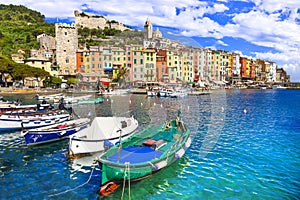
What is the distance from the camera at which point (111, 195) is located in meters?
11.1

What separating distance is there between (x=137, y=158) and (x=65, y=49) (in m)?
88.5

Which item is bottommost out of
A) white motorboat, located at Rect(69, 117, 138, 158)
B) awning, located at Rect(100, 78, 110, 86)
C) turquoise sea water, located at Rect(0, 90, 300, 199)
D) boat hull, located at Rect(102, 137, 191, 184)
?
turquoise sea water, located at Rect(0, 90, 300, 199)

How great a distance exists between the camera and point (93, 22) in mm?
149250

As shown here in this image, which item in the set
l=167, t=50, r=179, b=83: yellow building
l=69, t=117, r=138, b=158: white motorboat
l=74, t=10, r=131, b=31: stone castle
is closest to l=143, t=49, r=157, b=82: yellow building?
l=167, t=50, r=179, b=83: yellow building

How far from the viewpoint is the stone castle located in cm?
14638

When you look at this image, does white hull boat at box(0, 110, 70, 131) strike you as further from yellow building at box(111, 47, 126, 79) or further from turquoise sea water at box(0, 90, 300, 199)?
yellow building at box(111, 47, 126, 79)

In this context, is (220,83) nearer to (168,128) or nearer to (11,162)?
(168,128)

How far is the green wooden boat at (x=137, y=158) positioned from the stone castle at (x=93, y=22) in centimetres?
14149

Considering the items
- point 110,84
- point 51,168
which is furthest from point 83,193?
point 110,84

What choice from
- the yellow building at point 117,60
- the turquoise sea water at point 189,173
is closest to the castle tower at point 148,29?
the yellow building at point 117,60

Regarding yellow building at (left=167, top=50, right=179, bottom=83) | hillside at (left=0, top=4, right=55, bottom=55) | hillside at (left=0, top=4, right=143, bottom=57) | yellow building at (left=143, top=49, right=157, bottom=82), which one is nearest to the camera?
yellow building at (left=143, top=49, right=157, bottom=82)

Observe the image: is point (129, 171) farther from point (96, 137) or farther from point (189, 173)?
point (96, 137)

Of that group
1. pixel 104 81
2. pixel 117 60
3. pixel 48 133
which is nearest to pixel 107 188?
pixel 48 133

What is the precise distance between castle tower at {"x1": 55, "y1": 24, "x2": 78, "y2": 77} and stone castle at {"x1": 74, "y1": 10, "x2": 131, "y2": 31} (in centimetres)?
5407
